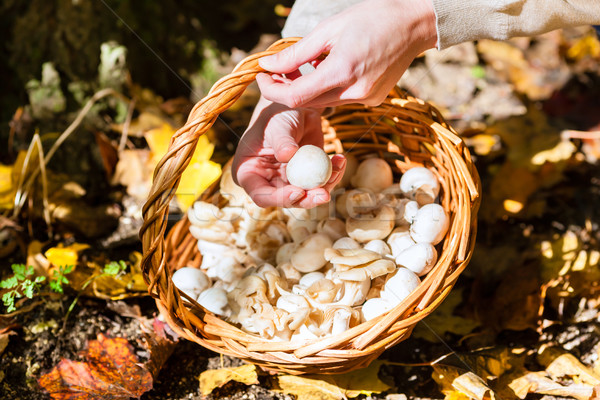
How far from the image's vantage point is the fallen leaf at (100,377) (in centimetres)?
120

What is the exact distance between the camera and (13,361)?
4.32ft

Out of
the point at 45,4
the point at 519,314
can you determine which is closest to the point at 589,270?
the point at 519,314

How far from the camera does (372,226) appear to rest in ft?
4.47

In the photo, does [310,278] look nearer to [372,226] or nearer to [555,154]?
[372,226]

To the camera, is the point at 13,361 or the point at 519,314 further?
the point at 519,314

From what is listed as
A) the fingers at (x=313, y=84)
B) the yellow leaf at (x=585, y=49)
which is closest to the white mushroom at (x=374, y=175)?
the fingers at (x=313, y=84)

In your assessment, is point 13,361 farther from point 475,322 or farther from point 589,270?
point 589,270

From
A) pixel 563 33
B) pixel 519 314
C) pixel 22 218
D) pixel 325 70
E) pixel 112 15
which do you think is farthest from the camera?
pixel 563 33

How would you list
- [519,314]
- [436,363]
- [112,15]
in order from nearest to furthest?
[436,363]
[519,314]
[112,15]

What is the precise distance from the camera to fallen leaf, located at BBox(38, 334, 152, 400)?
1.20m

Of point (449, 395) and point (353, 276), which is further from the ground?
point (353, 276)

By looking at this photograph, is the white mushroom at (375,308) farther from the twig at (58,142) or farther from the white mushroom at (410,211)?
the twig at (58,142)

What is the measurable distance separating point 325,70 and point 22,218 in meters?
1.27

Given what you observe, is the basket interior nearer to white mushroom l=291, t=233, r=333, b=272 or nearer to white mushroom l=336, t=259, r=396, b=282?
white mushroom l=336, t=259, r=396, b=282
